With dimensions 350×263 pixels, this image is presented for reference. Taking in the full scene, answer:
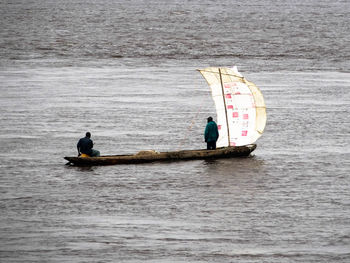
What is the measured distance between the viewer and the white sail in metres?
39.2

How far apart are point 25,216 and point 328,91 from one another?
32152mm

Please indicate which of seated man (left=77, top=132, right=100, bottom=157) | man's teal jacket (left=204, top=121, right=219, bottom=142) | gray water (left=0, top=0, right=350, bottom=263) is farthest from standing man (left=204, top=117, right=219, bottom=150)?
seated man (left=77, top=132, right=100, bottom=157)

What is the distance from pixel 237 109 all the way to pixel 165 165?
414 centimetres

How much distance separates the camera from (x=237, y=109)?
39.4 metres

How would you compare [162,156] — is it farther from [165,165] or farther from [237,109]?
[237,109]

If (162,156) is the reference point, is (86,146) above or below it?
above

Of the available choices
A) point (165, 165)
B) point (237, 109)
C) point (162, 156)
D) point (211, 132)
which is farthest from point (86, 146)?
point (237, 109)

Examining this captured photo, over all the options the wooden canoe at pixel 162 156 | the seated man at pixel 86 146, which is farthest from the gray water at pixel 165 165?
the seated man at pixel 86 146

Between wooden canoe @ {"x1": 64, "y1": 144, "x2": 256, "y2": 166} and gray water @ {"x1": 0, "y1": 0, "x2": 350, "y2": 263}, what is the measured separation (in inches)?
12.2

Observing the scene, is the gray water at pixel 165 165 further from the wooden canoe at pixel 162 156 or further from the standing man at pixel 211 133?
the standing man at pixel 211 133

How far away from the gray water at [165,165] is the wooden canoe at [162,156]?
311mm

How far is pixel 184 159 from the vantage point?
38094 millimetres

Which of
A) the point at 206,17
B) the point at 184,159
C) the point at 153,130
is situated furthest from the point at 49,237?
the point at 206,17

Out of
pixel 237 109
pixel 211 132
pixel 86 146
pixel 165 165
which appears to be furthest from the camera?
pixel 237 109
